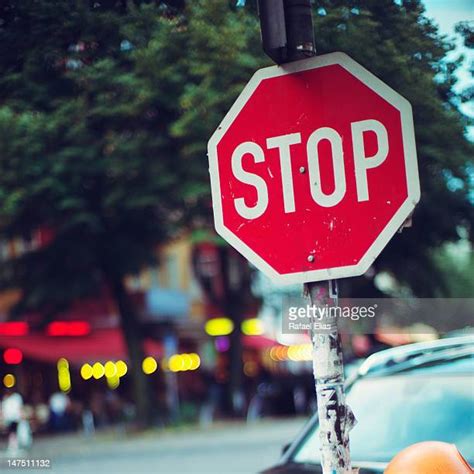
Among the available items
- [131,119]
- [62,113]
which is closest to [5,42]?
[62,113]

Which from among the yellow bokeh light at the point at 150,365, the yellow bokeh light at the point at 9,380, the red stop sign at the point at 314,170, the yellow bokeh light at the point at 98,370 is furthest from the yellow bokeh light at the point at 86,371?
the red stop sign at the point at 314,170

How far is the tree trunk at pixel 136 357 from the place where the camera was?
982 inches

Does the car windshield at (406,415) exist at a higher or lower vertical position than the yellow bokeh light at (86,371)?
higher

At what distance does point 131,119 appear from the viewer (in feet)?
18.7

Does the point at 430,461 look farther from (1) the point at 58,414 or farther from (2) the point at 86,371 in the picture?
(2) the point at 86,371

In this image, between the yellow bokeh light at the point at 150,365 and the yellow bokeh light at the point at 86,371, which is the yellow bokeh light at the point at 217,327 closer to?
the yellow bokeh light at the point at 150,365

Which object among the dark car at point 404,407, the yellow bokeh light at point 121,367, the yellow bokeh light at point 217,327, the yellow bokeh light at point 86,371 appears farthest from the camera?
the yellow bokeh light at point 217,327

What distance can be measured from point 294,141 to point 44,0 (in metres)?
A: 1.66

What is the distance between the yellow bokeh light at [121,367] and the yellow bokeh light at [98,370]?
0.74 m

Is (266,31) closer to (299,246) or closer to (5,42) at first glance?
(299,246)

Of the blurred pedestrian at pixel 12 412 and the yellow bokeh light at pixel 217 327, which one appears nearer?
the blurred pedestrian at pixel 12 412

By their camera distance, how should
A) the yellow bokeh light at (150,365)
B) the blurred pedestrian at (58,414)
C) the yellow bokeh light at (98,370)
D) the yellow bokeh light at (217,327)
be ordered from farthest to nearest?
1. the yellow bokeh light at (217,327)
2. the yellow bokeh light at (150,365)
3. the yellow bokeh light at (98,370)
4. the blurred pedestrian at (58,414)

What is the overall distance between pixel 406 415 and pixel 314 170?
2.63 m

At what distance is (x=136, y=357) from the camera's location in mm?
25391
